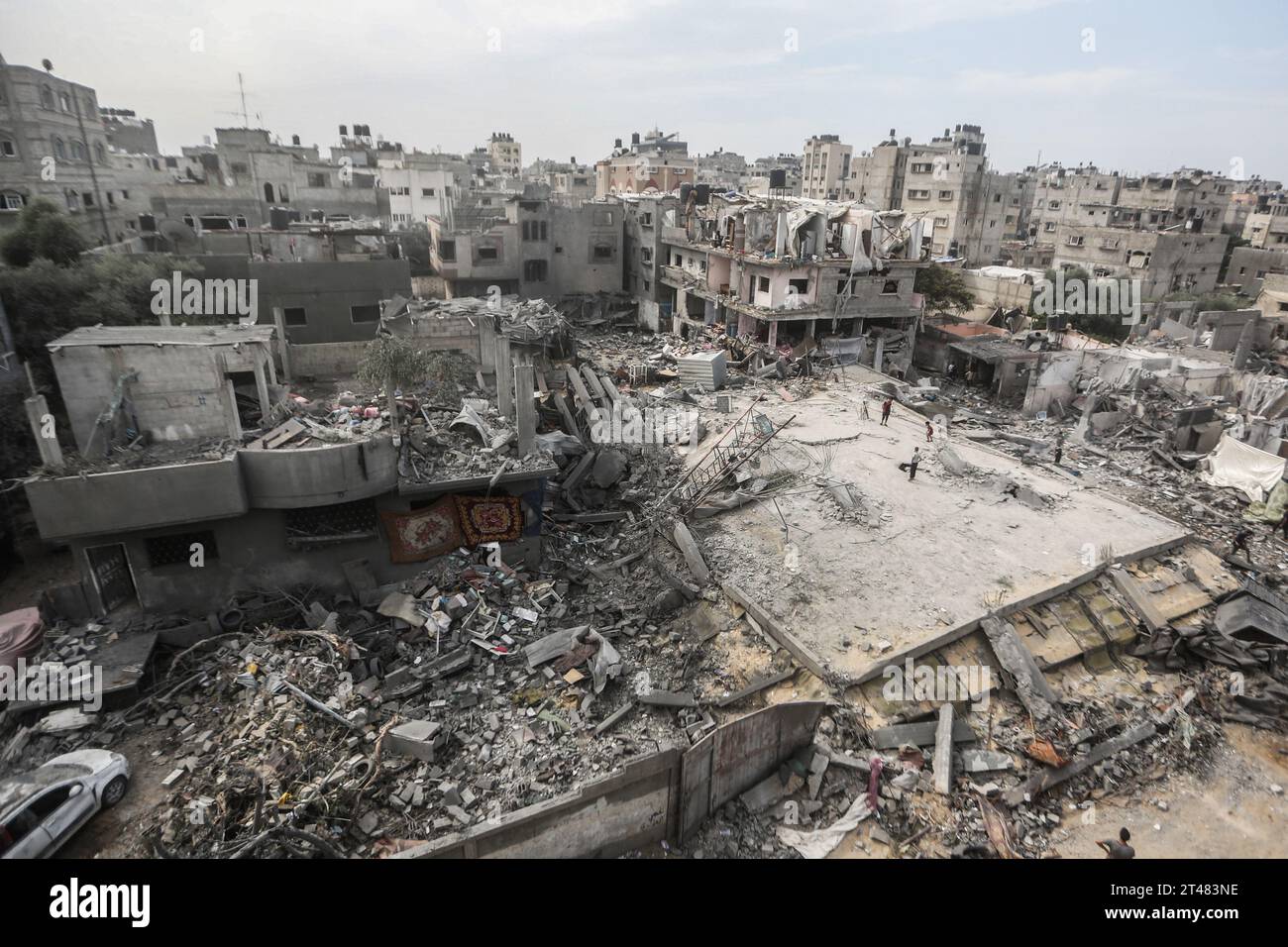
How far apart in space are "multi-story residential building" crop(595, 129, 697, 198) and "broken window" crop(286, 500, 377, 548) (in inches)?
1834

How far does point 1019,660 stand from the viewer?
11.7m

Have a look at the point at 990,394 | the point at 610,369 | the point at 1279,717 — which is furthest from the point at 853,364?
the point at 1279,717

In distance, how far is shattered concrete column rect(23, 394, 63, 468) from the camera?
11438 millimetres

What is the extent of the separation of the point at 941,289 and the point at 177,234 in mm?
37352

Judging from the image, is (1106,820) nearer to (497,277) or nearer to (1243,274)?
(497,277)

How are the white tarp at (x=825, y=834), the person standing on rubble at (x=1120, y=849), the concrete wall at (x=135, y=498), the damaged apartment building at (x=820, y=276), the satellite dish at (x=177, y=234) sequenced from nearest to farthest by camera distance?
the person standing on rubble at (x=1120, y=849)
the white tarp at (x=825, y=834)
the concrete wall at (x=135, y=498)
the satellite dish at (x=177, y=234)
the damaged apartment building at (x=820, y=276)

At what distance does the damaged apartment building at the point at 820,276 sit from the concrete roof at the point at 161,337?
68.4ft

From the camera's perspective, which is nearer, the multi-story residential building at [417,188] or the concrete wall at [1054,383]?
the concrete wall at [1054,383]

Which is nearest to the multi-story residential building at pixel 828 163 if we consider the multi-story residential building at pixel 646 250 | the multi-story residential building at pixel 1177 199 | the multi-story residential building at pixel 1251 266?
the multi-story residential building at pixel 1177 199

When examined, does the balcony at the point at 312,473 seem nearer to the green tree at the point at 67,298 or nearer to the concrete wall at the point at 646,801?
the concrete wall at the point at 646,801

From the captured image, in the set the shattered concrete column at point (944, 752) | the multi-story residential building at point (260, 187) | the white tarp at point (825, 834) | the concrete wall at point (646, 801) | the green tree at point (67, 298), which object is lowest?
the white tarp at point (825, 834)

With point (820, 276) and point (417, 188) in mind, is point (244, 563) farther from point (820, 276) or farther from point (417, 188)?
point (417, 188)

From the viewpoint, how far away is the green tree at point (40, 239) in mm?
23578

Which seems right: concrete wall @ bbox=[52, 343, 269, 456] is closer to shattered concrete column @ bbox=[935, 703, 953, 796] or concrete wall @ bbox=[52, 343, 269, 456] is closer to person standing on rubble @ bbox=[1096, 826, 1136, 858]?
shattered concrete column @ bbox=[935, 703, 953, 796]
